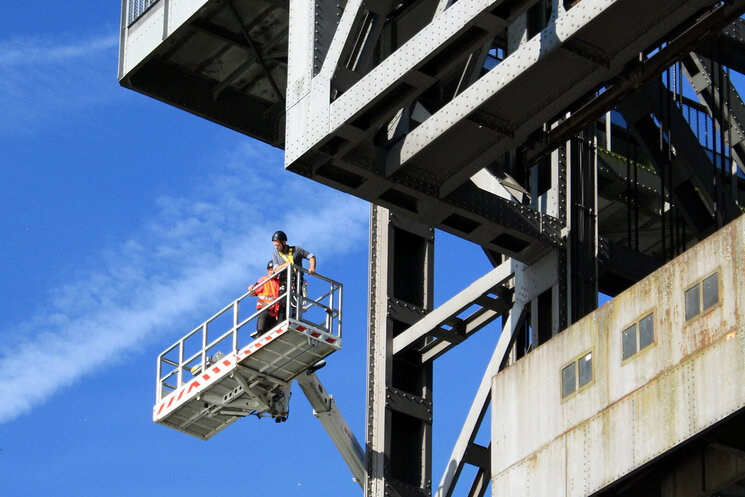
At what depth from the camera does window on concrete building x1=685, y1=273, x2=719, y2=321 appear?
23.7 metres

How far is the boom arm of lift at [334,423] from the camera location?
3088cm

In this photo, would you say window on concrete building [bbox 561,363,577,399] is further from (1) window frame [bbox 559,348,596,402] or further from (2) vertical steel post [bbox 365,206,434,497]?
(2) vertical steel post [bbox 365,206,434,497]

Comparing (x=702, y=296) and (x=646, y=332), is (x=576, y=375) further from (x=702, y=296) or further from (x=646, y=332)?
(x=702, y=296)

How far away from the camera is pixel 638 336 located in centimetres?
2484

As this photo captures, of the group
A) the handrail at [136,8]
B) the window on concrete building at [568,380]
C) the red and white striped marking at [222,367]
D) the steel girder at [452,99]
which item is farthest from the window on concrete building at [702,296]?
the handrail at [136,8]

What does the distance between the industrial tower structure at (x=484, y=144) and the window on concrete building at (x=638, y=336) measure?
6cm

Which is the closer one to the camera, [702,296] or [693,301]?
[702,296]

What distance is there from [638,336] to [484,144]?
3.65 m

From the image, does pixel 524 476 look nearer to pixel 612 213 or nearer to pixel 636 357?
pixel 636 357

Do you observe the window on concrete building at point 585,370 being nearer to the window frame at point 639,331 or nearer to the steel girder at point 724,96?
the window frame at point 639,331

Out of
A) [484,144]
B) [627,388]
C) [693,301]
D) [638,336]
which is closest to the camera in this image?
[693,301]

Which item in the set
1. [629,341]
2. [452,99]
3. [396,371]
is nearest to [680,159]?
[452,99]

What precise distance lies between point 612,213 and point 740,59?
433cm

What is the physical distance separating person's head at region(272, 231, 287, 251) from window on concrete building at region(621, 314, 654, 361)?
6.96 m
